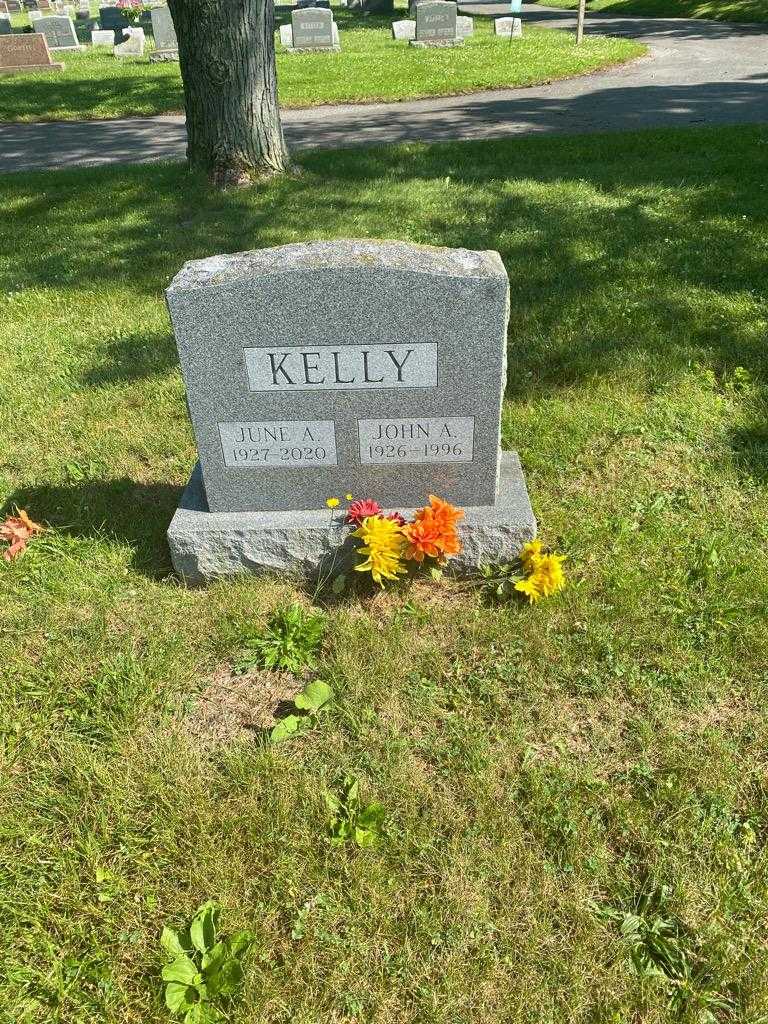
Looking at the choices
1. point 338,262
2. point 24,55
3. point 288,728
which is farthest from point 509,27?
point 288,728

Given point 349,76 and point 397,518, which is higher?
point 349,76

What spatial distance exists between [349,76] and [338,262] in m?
14.8

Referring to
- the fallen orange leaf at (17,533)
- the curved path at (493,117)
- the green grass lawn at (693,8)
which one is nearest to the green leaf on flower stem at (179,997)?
the fallen orange leaf at (17,533)

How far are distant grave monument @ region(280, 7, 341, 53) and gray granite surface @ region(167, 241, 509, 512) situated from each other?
20024 mm

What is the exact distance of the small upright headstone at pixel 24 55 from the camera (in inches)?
720

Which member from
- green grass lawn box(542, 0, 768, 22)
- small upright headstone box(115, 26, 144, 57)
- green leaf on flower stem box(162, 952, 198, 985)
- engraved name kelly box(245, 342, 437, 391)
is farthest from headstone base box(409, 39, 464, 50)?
green leaf on flower stem box(162, 952, 198, 985)

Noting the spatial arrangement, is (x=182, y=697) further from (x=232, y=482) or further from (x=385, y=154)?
(x=385, y=154)

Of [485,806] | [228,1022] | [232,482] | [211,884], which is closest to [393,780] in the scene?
[485,806]

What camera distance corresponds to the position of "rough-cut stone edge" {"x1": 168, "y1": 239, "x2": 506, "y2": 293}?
2.62m

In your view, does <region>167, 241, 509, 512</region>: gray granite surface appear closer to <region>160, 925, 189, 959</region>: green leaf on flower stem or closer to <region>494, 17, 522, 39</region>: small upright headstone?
<region>160, 925, 189, 959</region>: green leaf on flower stem

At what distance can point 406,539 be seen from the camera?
2912 millimetres

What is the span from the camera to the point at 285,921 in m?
2.00

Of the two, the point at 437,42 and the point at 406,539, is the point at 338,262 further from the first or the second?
the point at 437,42

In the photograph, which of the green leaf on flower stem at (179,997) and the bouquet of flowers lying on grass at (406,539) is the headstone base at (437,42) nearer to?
the bouquet of flowers lying on grass at (406,539)
